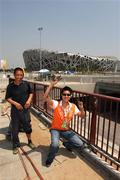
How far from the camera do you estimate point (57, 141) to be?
3.71 metres

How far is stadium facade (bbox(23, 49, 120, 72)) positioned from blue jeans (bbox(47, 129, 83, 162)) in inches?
3125

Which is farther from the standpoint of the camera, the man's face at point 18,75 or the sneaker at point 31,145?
the sneaker at point 31,145

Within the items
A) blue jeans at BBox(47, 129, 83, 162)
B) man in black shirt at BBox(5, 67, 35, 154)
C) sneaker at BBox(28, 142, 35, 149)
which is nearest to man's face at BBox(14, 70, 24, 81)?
man in black shirt at BBox(5, 67, 35, 154)

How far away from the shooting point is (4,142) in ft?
15.6

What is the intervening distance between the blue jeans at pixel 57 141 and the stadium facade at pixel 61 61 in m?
79.4

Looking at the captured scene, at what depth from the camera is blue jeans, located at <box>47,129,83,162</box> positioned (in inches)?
144

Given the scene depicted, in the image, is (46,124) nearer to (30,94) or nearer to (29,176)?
(30,94)

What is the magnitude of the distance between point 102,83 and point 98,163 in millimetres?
23882

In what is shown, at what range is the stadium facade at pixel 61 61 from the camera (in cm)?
8556

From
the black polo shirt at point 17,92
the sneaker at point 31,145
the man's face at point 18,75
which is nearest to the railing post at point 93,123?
the sneaker at point 31,145

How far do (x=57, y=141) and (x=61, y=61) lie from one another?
8355 centimetres

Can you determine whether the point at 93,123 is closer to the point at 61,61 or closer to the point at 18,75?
the point at 18,75

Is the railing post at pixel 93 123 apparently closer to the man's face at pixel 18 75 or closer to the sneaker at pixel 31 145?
the sneaker at pixel 31 145

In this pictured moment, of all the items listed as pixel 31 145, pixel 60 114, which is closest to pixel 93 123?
pixel 60 114
